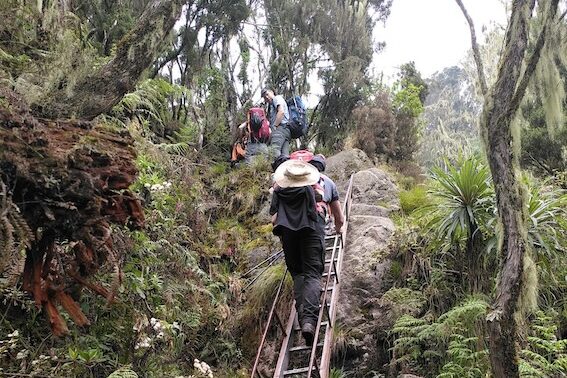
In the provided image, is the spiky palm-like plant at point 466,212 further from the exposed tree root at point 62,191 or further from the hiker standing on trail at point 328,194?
the exposed tree root at point 62,191

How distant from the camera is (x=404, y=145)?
1305 cm

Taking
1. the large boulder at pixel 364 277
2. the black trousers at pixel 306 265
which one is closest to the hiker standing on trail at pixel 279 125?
the large boulder at pixel 364 277

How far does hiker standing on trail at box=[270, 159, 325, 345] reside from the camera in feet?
17.9

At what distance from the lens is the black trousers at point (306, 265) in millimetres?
5391

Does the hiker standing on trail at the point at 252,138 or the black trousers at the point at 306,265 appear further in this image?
the hiker standing on trail at the point at 252,138

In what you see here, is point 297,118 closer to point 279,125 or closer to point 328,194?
point 279,125

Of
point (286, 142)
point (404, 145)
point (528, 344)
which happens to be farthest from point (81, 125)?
point (404, 145)

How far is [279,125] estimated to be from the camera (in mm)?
10891

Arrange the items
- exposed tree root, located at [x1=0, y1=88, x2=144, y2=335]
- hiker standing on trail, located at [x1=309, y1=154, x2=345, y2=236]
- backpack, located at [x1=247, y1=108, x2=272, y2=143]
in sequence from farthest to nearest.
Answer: backpack, located at [x1=247, y1=108, x2=272, y2=143] → hiker standing on trail, located at [x1=309, y1=154, x2=345, y2=236] → exposed tree root, located at [x1=0, y1=88, x2=144, y2=335]

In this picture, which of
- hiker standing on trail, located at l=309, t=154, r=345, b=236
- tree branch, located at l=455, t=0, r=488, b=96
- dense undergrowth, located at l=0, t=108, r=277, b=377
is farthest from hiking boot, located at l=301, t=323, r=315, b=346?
tree branch, located at l=455, t=0, r=488, b=96

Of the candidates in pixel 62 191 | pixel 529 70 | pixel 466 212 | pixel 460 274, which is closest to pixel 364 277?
pixel 460 274

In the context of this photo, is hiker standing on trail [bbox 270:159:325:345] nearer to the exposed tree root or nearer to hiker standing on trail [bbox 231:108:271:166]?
the exposed tree root

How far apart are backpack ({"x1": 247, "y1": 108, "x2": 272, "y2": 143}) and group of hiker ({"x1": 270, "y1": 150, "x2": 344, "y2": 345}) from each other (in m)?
5.12

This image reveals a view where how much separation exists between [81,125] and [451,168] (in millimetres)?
4959
